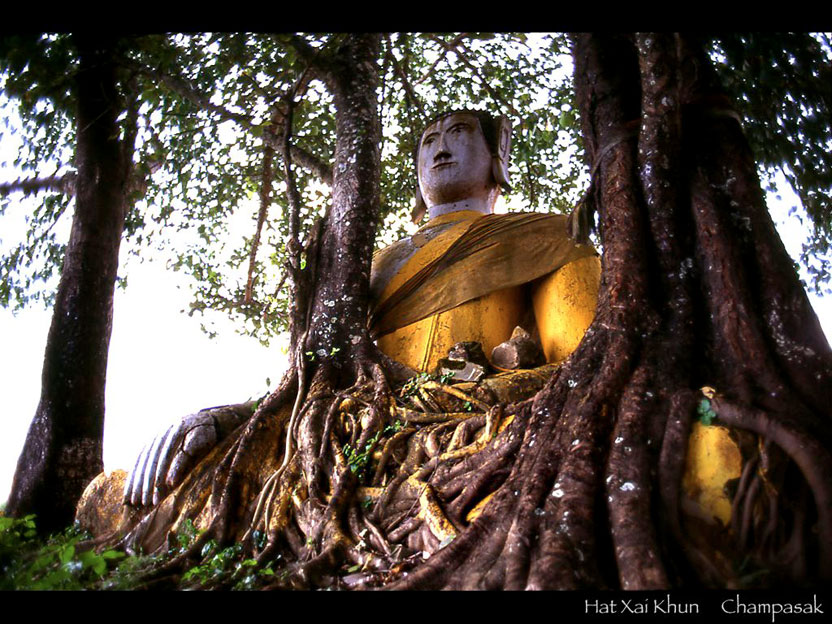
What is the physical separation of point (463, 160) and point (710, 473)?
3.81 m

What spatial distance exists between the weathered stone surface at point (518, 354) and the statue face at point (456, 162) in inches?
69.1

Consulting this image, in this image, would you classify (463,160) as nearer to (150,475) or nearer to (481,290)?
(481,290)

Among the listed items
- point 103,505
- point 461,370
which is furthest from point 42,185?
point 461,370

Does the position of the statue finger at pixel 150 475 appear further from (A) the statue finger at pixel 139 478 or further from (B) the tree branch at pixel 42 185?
(B) the tree branch at pixel 42 185

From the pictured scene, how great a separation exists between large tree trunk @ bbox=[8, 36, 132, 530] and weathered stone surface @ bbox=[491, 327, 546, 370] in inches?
106

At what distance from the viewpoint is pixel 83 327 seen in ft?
15.1

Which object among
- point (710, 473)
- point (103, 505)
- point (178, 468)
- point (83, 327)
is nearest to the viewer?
point (710, 473)

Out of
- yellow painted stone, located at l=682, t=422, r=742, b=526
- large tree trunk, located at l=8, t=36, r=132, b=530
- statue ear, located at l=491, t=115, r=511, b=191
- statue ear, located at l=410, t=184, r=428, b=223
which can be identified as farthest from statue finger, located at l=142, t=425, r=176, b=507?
statue ear, located at l=491, t=115, r=511, b=191

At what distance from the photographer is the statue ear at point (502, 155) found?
5551mm

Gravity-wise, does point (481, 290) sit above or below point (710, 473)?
above

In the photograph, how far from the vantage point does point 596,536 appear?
2.01 meters

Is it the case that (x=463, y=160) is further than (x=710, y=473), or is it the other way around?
(x=463, y=160)

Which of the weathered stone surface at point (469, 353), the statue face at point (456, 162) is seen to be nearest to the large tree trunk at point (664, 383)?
the weathered stone surface at point (469, 353)

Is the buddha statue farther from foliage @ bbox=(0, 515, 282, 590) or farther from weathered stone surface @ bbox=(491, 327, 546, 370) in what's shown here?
foliage @ bbox=(0, 515, 282, 590)
